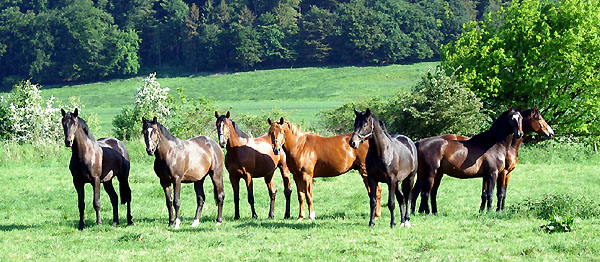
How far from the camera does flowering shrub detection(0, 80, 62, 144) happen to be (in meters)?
32.9

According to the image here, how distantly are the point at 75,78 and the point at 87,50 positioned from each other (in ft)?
14.9

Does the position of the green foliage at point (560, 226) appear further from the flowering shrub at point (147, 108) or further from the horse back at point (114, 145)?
the flowering shrub at point (147, 108)

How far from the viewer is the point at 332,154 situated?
1498cm

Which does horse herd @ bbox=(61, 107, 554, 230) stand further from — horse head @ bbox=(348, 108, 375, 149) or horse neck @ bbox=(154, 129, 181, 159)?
horse head @ bbox=(348, 108, 375, 149)

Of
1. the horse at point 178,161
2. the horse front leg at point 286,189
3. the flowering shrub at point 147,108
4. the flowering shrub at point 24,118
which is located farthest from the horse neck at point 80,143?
the flowering shrub at point 147,108

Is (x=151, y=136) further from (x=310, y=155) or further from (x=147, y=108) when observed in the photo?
(x=147, y=108)

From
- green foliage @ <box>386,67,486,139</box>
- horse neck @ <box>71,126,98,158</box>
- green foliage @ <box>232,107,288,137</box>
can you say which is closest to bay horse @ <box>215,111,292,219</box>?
horse neck @ <box>71,126,98,158</box>

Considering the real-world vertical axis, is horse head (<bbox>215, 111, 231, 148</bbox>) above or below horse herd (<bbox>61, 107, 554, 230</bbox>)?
above

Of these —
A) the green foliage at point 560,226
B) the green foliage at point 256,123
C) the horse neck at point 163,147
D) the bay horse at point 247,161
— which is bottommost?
the green foliage at point 256,123

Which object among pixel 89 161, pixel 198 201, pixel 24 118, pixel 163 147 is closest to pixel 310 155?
pixel 198 201

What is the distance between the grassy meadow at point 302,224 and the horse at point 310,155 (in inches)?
31.3

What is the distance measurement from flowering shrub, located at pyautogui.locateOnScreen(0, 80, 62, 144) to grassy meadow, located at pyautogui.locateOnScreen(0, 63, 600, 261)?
578 centimetres

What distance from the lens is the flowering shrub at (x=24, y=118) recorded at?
108 ft

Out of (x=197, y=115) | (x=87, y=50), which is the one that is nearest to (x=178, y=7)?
(x=87, y=50)
